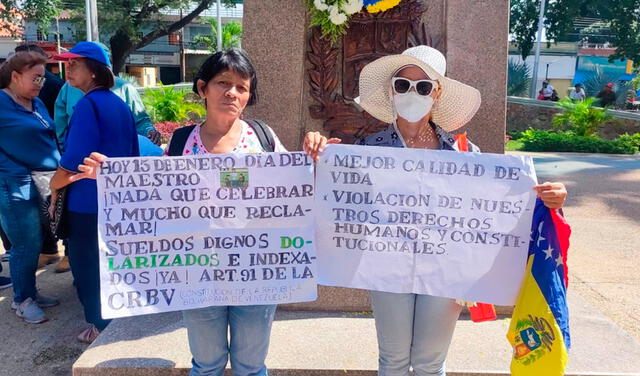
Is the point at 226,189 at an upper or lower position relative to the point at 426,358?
upper

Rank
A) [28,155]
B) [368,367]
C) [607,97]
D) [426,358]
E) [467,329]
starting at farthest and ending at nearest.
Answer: [607,97] < [28,155] < [467,329] < [368,367] < [426,358]

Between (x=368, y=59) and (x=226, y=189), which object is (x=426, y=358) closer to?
(x=226, y=189)

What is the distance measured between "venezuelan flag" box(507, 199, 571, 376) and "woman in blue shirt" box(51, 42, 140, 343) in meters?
2.32

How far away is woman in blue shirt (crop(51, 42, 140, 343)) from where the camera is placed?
9.61ft

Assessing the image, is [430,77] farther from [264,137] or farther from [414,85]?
[264,137]

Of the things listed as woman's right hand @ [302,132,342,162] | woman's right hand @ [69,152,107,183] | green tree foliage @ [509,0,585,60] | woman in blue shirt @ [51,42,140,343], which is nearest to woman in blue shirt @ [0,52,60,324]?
woman in blue shirt @ [51,42,140,343]

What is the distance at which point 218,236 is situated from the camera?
236cm

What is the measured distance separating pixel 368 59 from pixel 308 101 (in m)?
A: 0.49

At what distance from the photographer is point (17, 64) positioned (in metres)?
3.62

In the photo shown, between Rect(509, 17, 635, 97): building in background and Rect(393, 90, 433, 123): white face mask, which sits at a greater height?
Rect(509, 17, 635, 97): building in background

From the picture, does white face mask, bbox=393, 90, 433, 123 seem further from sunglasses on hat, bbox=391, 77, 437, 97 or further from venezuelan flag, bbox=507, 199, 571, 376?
venezuelan flag, bbox=507, 199, 571, 376

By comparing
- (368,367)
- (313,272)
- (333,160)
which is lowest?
(368,367)

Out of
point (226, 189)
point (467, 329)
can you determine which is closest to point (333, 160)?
point (226, 189)

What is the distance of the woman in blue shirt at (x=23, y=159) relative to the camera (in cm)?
365
